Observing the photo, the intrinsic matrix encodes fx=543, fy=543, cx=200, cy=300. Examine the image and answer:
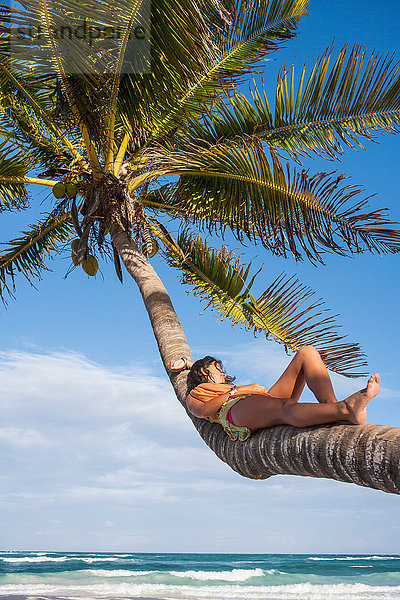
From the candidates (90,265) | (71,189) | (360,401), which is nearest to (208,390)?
(360,401)

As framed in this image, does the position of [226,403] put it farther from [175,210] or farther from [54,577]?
[54,577]

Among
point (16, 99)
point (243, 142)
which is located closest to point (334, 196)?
point (243, 142)

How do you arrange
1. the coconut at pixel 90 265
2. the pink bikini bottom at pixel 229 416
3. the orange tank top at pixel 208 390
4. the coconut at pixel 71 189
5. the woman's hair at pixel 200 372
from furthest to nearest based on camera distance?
the coconut at pixel 71 189, the coconut at pixel 90 265, the woman's hair at pixel 200 372, the orange tank top at pixel 208 390, the pink bikini bottom at pixel 229 416

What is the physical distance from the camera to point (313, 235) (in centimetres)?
666

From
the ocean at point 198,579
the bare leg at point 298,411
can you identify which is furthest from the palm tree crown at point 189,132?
the ocean at point 198,579

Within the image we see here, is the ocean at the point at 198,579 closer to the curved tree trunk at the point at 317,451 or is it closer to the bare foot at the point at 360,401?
the curved tree trunk at the point at 317,451

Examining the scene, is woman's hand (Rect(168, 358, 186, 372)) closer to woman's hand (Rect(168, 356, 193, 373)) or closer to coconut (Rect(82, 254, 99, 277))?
woman's hand (Rect(168, 356, 193, 373))

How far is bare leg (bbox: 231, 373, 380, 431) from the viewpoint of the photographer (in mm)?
2855

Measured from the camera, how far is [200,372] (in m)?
4.50

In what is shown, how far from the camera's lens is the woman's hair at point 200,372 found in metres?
4.48

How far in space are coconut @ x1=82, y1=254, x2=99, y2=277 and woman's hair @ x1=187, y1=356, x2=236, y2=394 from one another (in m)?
2.39

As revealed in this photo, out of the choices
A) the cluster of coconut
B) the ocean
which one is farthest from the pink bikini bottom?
the ocean

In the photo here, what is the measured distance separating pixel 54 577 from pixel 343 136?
80.1 ft

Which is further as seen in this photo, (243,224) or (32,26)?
(243,224)
